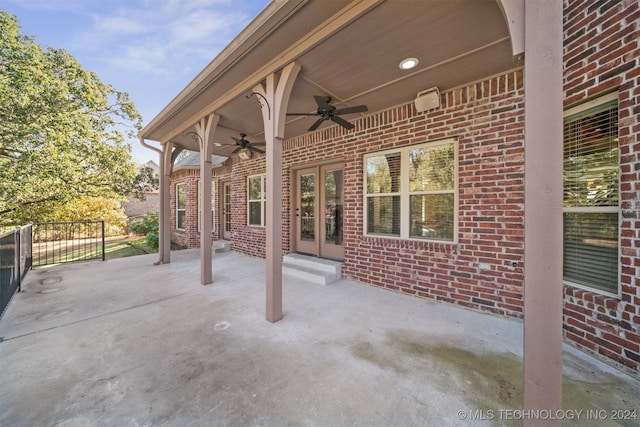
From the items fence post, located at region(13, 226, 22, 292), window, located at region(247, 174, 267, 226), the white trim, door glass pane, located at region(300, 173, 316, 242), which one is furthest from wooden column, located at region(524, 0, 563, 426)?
fence post, located at region(13, 226, 22, 292)

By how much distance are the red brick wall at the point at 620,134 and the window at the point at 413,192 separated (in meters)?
1.36

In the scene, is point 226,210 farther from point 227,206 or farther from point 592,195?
point 592,195

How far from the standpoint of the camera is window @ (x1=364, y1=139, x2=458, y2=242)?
11.2 feet

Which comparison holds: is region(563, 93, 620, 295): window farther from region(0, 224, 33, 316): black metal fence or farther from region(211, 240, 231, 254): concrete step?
region(211, 240, 231, 254): concrete step

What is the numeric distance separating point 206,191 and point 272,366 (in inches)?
123

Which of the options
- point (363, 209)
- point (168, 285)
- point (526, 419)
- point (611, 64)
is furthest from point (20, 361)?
point (611, 64)

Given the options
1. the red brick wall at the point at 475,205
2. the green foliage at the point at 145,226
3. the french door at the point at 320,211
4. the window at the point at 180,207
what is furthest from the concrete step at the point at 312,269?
the green foliage at the point at 145,226

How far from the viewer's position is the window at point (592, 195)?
210 cm

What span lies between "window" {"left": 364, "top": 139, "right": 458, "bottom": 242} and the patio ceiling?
850mm

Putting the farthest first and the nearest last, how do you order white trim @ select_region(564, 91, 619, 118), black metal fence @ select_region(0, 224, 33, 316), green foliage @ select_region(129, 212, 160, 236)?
green foliage @ select_region(129, 212, 160, 236)
black metal fence @ select_region(0, 224, 33, 316)
white trim @ select_region(564, 91, 619, 118)

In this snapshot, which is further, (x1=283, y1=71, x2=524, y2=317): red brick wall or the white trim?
(x1=283, y1=71, x2=524, y2=317): red brick wall

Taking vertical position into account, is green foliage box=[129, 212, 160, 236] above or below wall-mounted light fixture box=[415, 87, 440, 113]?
below

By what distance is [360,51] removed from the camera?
8.26ft

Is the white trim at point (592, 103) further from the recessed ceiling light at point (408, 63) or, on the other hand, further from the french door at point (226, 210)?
the french door at point (226, 210)
